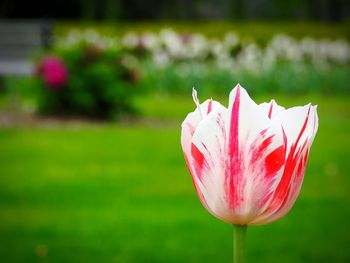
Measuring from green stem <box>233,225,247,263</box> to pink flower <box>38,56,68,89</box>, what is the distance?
8.11 m

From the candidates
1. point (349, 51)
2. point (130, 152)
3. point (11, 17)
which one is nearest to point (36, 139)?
point (130, 152)

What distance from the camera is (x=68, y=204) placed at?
464 cm

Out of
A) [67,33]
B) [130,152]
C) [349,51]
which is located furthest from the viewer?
[67,33]

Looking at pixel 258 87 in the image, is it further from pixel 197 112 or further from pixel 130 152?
pixel 197 112

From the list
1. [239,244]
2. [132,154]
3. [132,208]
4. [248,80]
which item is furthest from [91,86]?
[239,244]

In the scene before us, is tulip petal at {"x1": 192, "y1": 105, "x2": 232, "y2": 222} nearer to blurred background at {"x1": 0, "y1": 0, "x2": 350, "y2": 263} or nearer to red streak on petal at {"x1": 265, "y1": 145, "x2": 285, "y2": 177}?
red streak on petal at {"x1": 265, "y1": 145, "x2": 285, "y2": 177}

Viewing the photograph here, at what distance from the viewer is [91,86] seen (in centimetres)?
911

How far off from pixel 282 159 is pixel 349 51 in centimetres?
1826

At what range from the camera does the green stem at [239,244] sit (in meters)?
0.81

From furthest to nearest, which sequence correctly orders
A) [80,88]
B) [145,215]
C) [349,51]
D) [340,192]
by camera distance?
[349,51]
[80,88]
[340,192]
[145,215]

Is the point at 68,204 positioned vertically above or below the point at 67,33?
below

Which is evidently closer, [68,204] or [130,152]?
[68,204]

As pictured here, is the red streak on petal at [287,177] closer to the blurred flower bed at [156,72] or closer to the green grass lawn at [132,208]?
the green grass lawn at [132,208]

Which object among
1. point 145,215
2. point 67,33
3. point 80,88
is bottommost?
point 145,215
